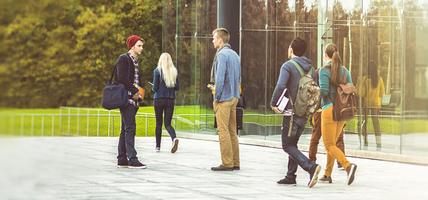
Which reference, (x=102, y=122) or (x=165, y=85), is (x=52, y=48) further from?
(x=102, y=122)

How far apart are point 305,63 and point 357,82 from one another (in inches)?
283

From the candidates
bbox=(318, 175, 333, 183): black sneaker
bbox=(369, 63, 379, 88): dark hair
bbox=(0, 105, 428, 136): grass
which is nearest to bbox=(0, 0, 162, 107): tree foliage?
bbox=(0, 105, 428, 136): grass

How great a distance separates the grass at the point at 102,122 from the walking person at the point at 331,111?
9.13 ft

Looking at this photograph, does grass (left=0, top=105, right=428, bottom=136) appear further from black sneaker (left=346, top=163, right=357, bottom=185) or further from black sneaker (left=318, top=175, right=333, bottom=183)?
black sneaker (left=346, top=163, right=357, bottom=185)

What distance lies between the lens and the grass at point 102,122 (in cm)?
203

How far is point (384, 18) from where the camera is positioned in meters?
16.3

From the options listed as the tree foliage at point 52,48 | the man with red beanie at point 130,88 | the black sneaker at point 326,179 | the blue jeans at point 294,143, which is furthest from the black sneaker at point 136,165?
the tree foliage at point 52,48

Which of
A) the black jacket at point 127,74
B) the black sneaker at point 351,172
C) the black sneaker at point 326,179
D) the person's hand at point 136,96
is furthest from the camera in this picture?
the person's hand at point 136,96

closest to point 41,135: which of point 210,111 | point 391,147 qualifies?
point 391,147

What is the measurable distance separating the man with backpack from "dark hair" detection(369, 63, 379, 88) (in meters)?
6.69

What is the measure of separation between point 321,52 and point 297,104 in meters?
9.26

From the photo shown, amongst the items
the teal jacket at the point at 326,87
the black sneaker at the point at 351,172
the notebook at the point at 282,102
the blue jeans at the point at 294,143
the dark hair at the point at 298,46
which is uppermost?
the dark hair at the point at 298,46

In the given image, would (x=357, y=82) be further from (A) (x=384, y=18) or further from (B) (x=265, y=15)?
(B) (x=265, y=15)

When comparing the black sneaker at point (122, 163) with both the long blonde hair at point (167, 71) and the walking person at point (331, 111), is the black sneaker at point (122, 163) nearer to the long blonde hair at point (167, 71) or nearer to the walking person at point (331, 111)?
the walking person at point (331, 111)
